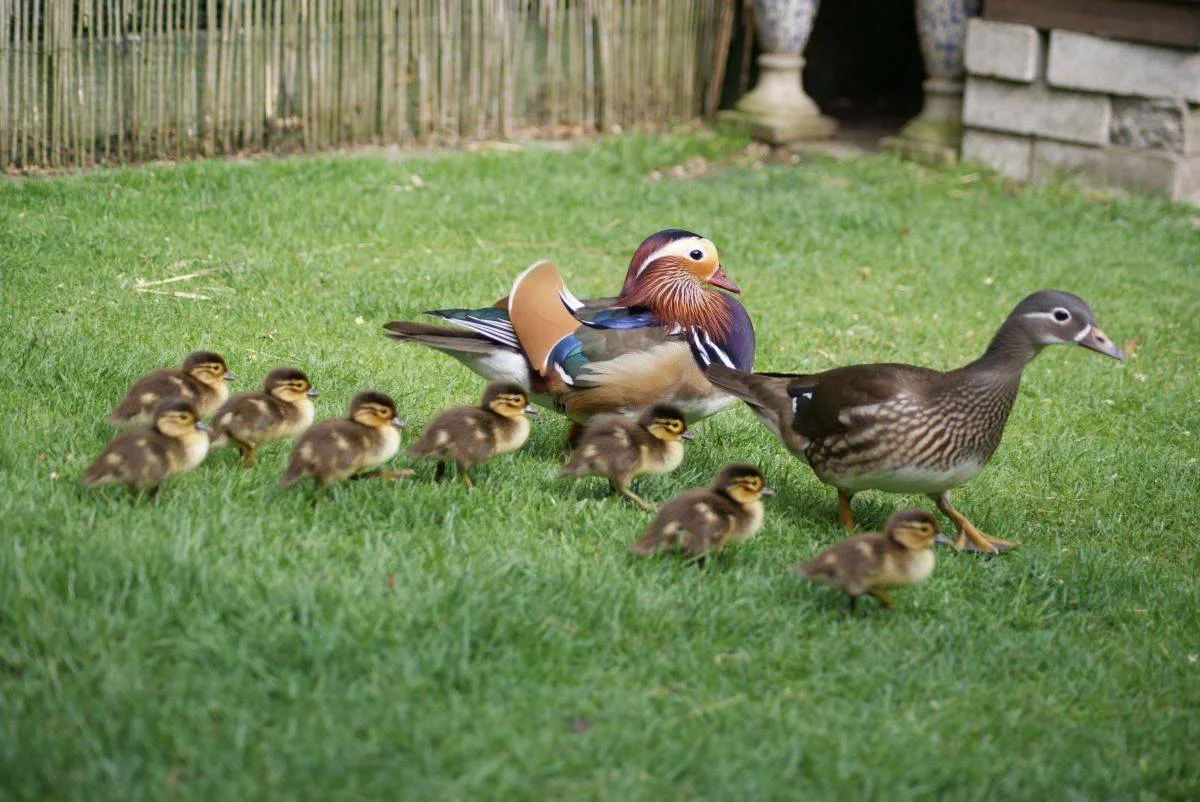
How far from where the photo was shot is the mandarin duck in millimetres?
4785

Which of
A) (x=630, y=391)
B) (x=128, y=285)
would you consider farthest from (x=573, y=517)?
(x=128, y=285)

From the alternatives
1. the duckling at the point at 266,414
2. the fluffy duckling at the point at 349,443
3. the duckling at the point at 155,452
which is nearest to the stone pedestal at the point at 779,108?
the duckling at the point at 266,414

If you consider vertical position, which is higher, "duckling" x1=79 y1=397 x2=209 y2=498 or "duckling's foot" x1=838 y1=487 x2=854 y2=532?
"duckling" x1=79 y1=397 x2=209 y2=498

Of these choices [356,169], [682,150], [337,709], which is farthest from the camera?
[682,150]

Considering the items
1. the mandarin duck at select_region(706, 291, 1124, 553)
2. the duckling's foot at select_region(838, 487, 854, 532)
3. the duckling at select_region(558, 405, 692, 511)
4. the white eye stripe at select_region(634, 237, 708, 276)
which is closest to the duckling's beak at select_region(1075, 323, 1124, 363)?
the mandarin duck at select_region(706, 291, 1124, 553)

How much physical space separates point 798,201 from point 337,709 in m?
7.19

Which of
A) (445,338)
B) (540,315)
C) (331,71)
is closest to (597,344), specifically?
→ (540,315)

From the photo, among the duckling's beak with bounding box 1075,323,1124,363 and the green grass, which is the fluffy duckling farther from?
the duckling's beak with bounding box 1075,323,1124,363

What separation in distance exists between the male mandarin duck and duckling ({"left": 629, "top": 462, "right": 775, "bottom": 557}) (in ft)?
2.73

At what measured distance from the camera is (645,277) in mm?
5633

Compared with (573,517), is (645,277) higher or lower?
higher

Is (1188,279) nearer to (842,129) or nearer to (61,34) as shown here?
(842,129)

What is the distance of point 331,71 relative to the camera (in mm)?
9852

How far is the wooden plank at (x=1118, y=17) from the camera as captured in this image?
9.52m
